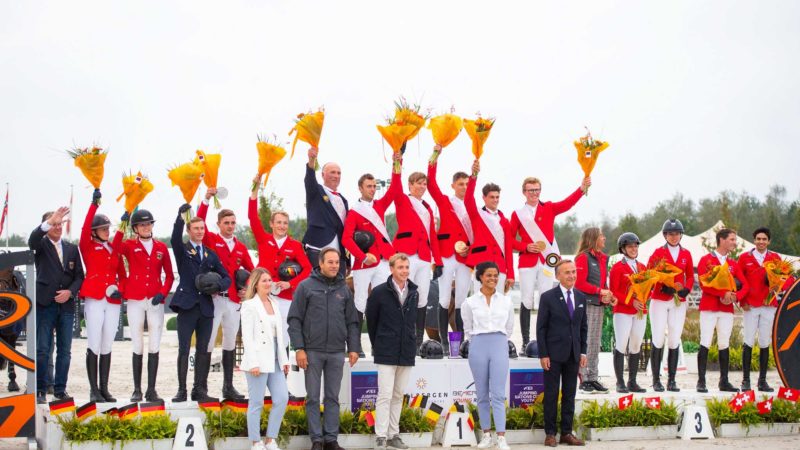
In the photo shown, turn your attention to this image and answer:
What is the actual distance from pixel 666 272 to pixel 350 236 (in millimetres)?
3640

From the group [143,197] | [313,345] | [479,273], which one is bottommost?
[313,345]

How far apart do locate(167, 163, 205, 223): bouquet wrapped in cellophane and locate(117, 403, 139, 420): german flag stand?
1.97 metres

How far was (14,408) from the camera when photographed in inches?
343

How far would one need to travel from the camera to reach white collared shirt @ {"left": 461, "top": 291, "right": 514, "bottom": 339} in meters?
9.13

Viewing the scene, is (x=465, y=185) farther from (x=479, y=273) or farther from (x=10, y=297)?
(x=10, y=297)

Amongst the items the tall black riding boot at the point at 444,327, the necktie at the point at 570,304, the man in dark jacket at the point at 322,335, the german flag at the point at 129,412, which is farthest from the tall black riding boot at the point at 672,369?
the german flag at the point at 129,412

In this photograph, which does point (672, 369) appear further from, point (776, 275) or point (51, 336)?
point (51, 336)

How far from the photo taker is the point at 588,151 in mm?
11070

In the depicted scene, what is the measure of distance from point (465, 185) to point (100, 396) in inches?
182

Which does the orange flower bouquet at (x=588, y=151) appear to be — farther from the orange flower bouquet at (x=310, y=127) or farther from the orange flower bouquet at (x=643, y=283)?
the orange flower bouquet at (x=310, y=127)

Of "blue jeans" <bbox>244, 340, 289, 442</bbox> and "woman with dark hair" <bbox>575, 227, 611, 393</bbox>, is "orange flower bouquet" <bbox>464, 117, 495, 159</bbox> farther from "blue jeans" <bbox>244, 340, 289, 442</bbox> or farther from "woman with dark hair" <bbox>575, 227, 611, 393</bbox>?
"blue jeans" <bbox>244, 340, 289, 442</bbox>

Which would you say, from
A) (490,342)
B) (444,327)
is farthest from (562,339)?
(444,327)

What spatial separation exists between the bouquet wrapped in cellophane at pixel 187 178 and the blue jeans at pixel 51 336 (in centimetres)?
165

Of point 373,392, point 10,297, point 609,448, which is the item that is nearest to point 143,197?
point 10,297
